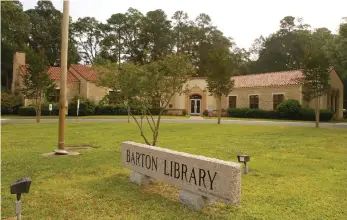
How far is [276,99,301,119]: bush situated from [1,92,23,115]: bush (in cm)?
2846

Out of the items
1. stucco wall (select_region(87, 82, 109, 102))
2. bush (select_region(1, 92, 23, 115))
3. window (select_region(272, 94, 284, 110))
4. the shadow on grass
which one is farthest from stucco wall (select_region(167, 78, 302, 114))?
the shadow on grass

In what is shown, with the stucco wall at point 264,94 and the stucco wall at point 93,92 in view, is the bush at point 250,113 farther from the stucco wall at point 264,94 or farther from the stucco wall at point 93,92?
the stucco wall at point 93,92

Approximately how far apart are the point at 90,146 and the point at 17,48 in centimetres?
3999

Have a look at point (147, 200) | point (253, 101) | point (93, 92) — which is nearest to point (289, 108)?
point (253, 101)

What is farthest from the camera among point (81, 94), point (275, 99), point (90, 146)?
point (81, 94)

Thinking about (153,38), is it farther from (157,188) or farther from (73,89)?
(157,188)

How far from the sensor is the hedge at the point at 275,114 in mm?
31425

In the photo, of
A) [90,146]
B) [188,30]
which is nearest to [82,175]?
[90,146]

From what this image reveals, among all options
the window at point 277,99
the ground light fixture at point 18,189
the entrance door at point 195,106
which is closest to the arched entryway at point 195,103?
the entrance door at point 195,106

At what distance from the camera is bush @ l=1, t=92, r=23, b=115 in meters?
34.4

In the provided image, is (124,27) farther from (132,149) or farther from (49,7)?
(132,149)

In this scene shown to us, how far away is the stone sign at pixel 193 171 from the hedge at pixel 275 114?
2859 cm

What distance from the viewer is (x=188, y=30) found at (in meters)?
59.2

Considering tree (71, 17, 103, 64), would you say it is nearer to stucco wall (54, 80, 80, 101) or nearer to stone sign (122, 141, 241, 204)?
stucco wall (54, 80, 80, 101)
